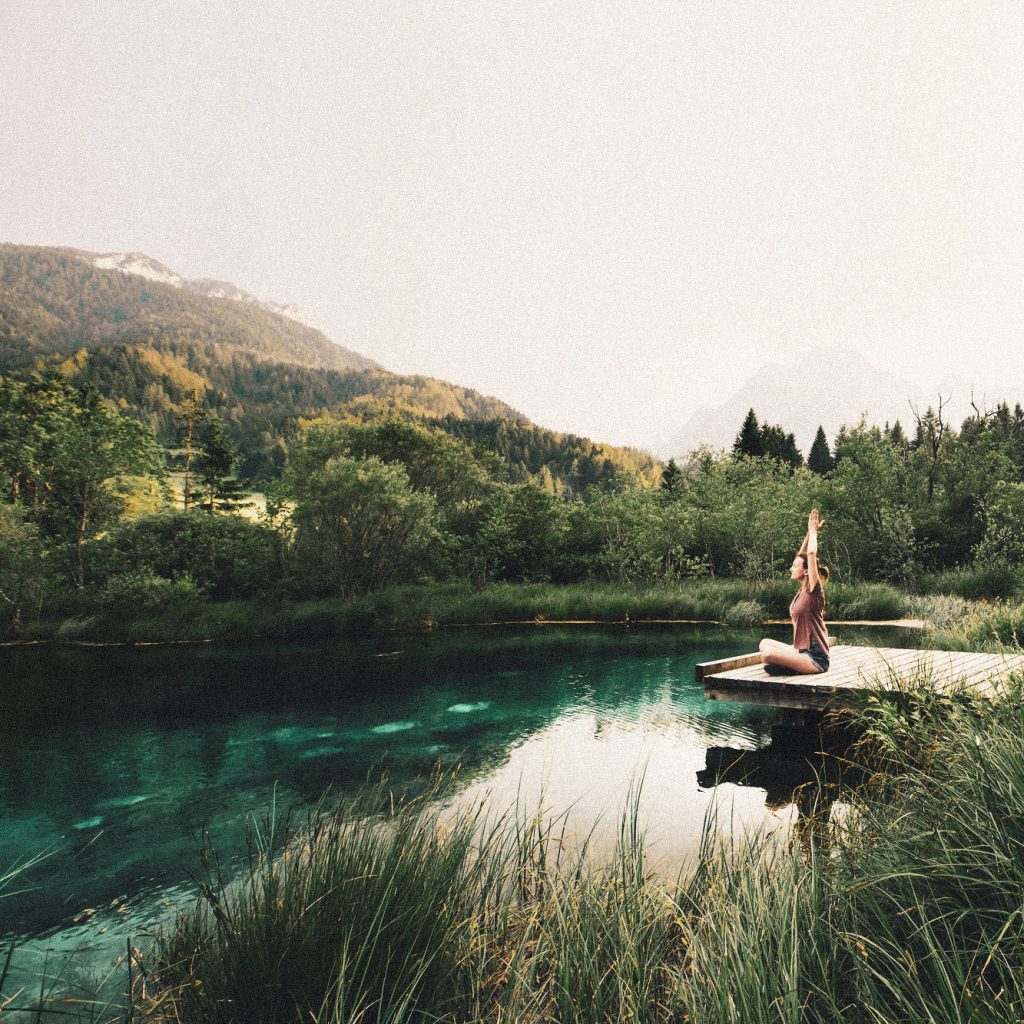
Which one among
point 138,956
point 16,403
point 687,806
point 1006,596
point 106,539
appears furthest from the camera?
point 16,403

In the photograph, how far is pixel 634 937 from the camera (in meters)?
2.37

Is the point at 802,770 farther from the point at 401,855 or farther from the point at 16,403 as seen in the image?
the point at 16,403

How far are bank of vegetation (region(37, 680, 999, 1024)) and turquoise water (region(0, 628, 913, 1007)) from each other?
0.48 metres

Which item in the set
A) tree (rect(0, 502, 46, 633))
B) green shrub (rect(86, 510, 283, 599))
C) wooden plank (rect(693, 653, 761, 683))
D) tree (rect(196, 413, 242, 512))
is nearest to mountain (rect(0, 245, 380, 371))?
tree (rect(196, 413, 242, 512))

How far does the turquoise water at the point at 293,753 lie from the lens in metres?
5.26

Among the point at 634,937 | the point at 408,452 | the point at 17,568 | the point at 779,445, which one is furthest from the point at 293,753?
the point at 779,445

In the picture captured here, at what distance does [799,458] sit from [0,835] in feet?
198

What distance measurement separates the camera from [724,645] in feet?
49.3

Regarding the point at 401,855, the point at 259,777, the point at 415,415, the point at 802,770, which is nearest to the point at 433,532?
the point at 259,777

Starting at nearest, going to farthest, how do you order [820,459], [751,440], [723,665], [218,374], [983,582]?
1. [723,665]
2. [983,582]
3. [751,440]
4. [820,459]
5. [218,374]

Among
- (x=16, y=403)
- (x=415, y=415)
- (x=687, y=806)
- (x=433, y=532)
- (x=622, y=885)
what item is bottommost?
(x=687, y=806)

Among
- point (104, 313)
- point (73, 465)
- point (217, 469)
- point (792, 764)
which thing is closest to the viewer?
point (792, 764)

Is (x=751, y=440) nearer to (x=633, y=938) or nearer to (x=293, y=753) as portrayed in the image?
(x=293, y=753)

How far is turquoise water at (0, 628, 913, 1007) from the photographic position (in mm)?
5258
